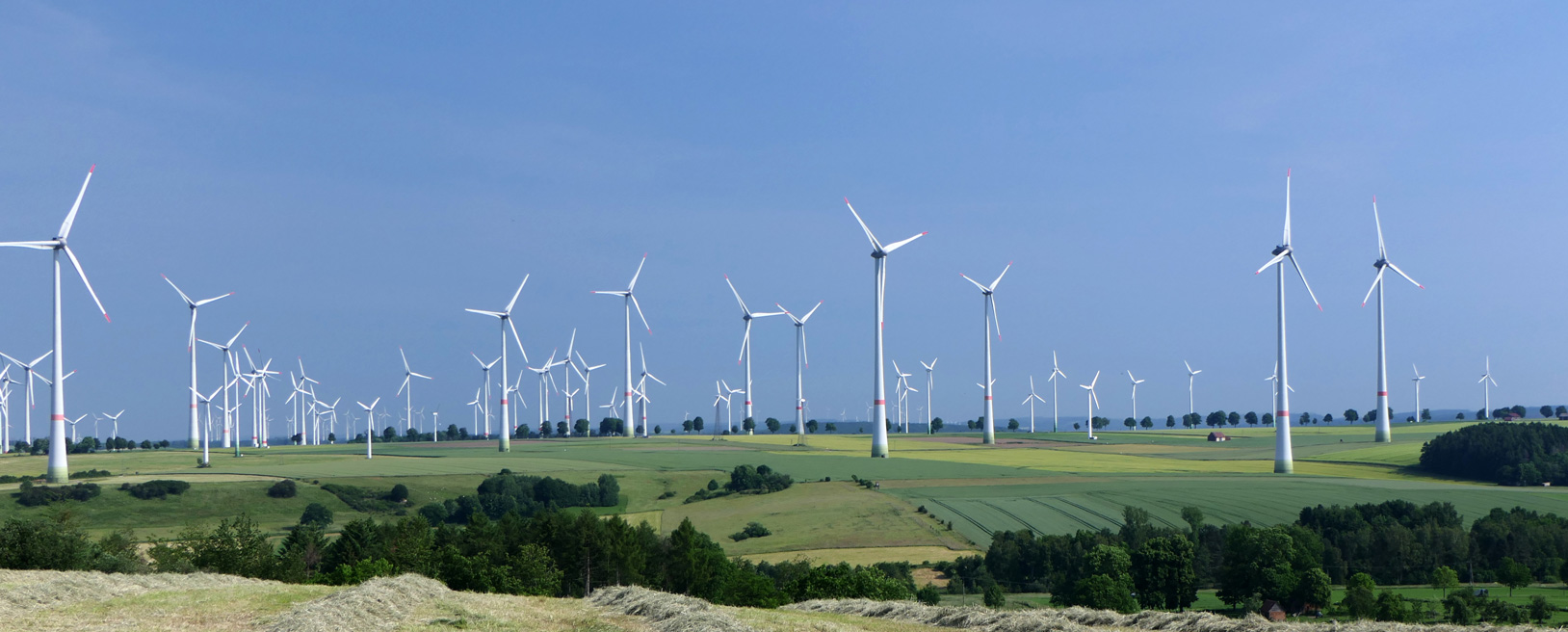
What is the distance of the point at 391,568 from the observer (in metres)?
72.4

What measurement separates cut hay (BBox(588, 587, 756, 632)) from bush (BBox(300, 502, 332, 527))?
87.5 meters

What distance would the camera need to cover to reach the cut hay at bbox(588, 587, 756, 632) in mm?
35281

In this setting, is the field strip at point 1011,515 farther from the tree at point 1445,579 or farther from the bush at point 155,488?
the bush at point 155,488

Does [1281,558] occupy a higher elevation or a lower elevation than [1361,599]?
higher

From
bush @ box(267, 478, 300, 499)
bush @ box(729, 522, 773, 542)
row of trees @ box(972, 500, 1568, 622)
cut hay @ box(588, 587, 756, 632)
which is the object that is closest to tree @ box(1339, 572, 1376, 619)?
row of trees @ box(972, 500, 1568, 622)

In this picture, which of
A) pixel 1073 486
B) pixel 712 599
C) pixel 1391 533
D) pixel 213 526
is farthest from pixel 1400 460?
pixel 213 526

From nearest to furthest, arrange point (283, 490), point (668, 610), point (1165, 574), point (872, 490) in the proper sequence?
1. point (668, 610)
2. point (1165, 574)
3. point (872, 490)
4. point (283, 490)

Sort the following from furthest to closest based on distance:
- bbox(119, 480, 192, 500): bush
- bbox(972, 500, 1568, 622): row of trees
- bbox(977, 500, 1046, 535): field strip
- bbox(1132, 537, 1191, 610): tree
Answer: bbox(119, 480, 192, 500): bush
bbox(977, 500, 1046, 535): field strip
bbox(1132, 537, 1191, 610): tree
bbox(972, 500, 1568, 622): row of trees

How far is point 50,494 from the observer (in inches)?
4966

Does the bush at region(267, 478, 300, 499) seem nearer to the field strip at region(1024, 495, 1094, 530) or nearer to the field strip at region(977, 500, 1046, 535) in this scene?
the field strip at region(977, 500, 1046, 535)

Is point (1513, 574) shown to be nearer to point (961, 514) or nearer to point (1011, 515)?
point (1011, 515)

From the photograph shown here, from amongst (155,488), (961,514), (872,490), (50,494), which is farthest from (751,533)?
(50,494)

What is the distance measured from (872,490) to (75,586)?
100889mm

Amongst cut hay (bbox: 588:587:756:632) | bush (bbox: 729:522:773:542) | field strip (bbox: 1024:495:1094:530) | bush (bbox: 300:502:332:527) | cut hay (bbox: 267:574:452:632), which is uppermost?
cut hay (bbox: 267:574:452:632)
